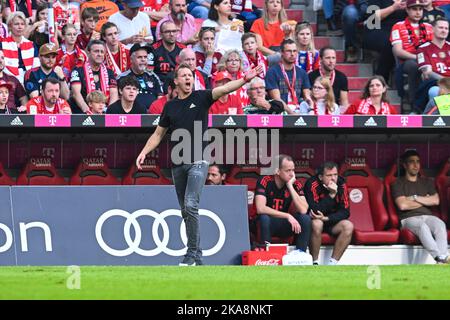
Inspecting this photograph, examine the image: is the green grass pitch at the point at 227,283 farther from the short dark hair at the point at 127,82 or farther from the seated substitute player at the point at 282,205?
the short dark hair at the point at 127,82

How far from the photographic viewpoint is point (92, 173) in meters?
17.1

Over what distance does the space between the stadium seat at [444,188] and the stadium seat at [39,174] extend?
5.00 metres

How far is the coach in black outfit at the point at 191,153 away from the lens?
1377 centimetres

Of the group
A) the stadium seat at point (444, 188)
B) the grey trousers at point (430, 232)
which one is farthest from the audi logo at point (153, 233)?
the stadium seat at point (444, 188)

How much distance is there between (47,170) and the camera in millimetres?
16938

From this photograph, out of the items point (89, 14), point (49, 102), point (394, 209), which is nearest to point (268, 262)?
point (394, 209)

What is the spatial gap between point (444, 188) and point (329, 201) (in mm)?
1968

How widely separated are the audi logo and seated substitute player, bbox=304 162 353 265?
50.2 inches

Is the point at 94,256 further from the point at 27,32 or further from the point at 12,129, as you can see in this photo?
the point at 27,32

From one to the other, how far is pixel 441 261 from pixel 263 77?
351 cm

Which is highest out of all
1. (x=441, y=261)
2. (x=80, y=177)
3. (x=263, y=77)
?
(x=263, y=77)

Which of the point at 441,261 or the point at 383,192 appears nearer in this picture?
the point at 441,261
